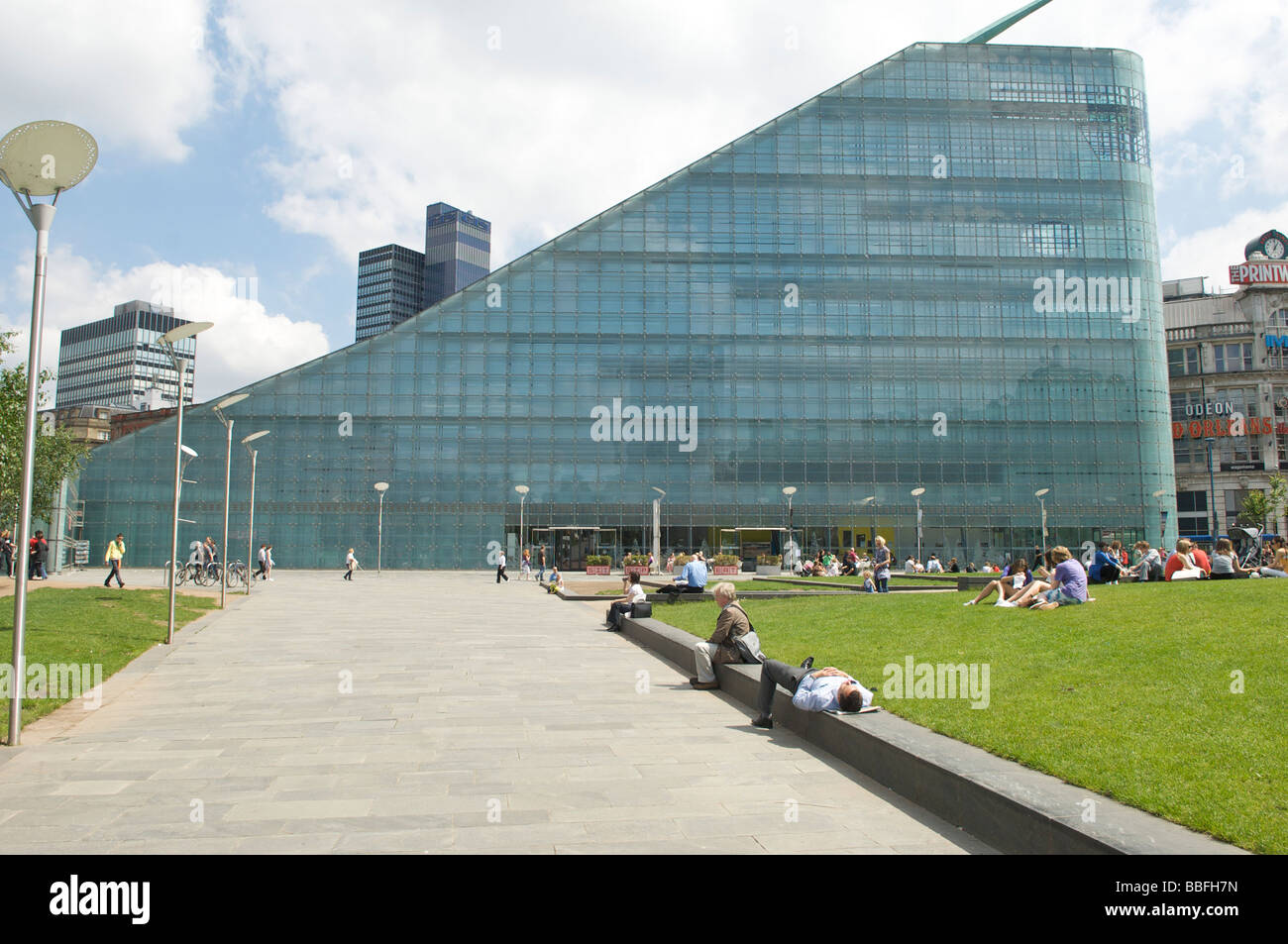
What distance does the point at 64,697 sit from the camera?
10.5 m

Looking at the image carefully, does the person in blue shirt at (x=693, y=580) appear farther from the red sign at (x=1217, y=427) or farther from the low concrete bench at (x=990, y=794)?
the red sign at (x=1217, y=427)

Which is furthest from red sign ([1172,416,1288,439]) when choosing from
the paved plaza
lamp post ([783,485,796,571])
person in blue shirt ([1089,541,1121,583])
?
the paved plaza

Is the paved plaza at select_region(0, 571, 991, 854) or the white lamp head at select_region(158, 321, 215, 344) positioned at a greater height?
the white lamp head at select_region(158, 321, 215, 344)

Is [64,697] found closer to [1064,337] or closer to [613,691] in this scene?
[613,691]

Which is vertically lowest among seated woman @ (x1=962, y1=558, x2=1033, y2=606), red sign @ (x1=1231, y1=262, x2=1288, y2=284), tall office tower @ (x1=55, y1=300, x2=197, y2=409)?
seated woman @ (x1=962, y1=558, x2=1033, y2=606)

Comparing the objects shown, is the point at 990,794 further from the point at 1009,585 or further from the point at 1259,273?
the point at 1259,273

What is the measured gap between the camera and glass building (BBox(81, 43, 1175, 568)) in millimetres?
63625

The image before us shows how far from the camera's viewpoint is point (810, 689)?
875cm

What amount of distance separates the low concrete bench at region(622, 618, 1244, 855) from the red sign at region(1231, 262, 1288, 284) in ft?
307

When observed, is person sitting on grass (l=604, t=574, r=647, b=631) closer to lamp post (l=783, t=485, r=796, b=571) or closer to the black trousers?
the black trousers

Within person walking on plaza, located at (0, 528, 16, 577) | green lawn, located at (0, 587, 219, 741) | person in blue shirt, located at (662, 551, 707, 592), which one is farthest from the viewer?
person walking on plaza, located at (0, 528, 16, 577)

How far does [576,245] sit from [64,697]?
58.3m

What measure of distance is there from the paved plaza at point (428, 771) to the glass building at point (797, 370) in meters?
50.5
